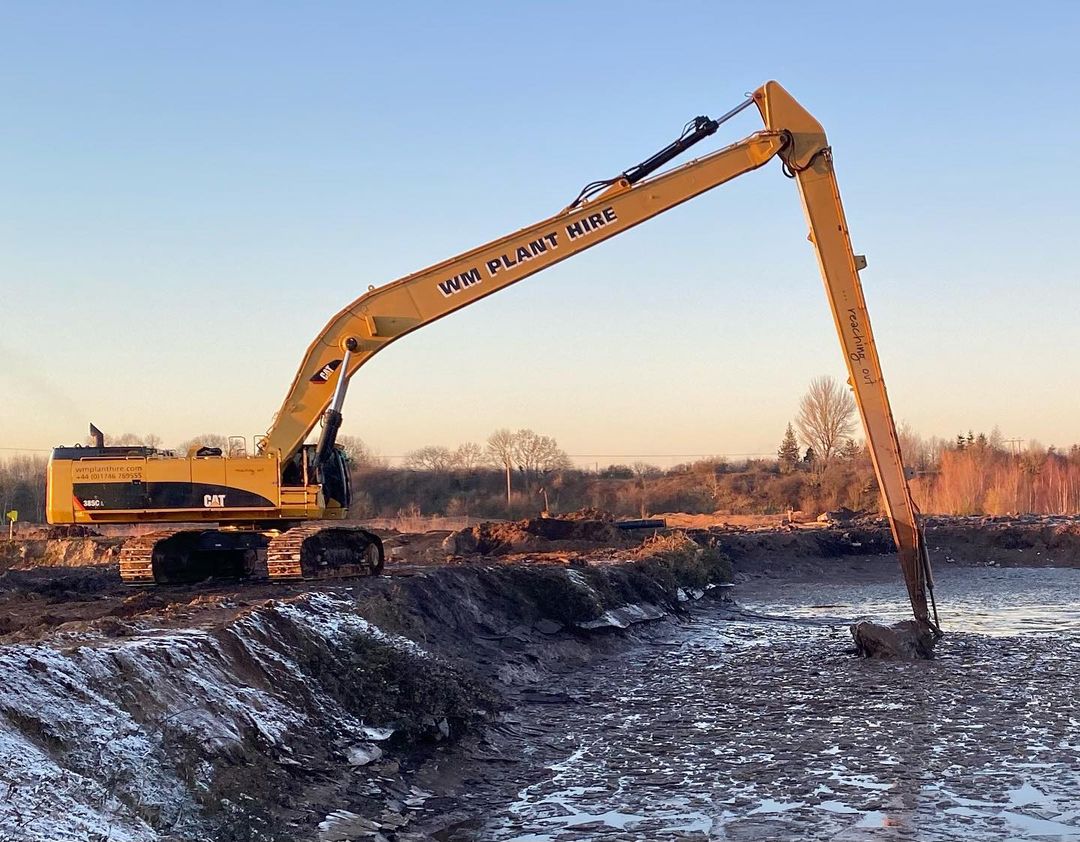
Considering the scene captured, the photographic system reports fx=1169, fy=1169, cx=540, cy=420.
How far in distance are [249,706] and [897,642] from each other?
1013cm

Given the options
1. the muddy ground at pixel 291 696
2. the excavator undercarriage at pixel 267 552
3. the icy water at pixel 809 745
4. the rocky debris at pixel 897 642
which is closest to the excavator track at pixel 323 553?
the excavator undercarriage at pixel 267 552

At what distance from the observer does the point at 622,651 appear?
1900cm

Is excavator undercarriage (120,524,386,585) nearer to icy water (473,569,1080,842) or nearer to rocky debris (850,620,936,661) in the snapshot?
icy water (473,569,1080,842)

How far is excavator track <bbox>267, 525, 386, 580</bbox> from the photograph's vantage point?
53.7 ft

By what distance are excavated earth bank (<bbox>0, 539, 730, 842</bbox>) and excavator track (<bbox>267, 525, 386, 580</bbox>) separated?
1.87 feet

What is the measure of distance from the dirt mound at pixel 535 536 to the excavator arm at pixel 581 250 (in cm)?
1550

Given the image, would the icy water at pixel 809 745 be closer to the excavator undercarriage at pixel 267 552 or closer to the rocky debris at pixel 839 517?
the excavator undercarriage at pixel 267 552

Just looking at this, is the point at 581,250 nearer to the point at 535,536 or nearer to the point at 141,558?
the point at 141,558

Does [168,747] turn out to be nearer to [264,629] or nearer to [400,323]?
[264,629]

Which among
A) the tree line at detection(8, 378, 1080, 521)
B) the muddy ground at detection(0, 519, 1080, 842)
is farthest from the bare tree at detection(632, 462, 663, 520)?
the muddy ground at detection(0, 519, 1080, 842)

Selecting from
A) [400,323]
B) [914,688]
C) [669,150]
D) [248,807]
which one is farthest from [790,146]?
[248,807]

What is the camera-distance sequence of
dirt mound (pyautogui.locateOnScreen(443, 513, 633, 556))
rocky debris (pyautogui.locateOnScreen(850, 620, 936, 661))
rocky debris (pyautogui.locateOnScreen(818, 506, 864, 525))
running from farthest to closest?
rocky debris (pyautogui.locateOnScreen(818, 506, 864, 525))
dirt mound (pyautogui.locateOnScreen(443, 513, 633, 556))
rocky debris (pyautogui.locateOnScreen(850, 620, 936, 661))

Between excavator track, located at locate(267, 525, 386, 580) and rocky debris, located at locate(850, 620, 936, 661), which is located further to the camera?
rocky debris, located at locate(850, 620, 936, 661)

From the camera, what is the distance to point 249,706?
9938 millimetres
